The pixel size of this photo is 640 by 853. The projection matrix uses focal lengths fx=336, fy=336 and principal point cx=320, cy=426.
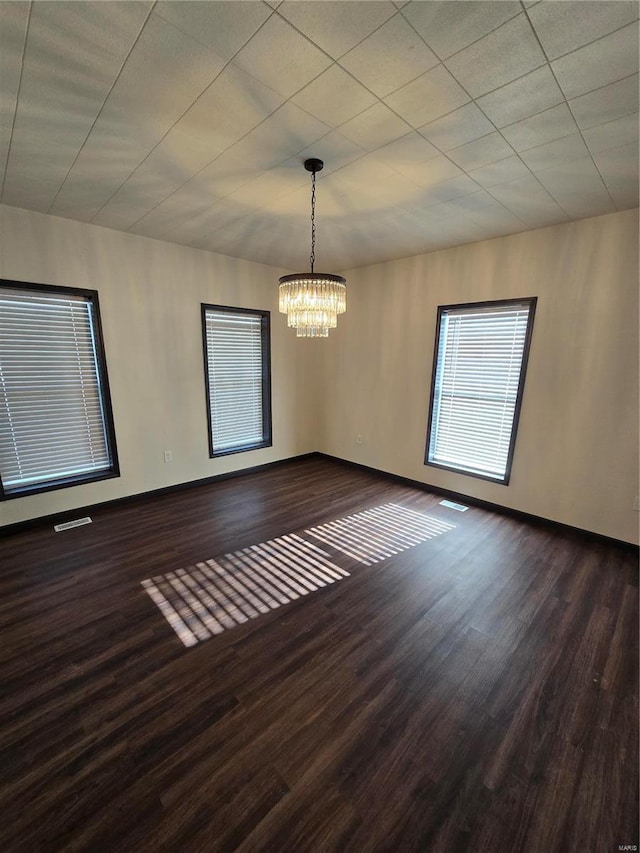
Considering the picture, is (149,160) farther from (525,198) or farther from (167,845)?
A: (167,845)

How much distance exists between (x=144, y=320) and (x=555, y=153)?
3.60 m

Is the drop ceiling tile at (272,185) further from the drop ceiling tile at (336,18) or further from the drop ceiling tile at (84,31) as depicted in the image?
the drop ceiling tile at (84,31)

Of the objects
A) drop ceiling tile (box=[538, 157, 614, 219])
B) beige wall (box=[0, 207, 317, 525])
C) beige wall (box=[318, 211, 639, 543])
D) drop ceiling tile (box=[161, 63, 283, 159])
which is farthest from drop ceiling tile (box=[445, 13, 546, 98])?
beige wall (box=[0, 207, 317, 525])

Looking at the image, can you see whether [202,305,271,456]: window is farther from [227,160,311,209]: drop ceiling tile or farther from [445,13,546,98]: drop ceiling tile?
[445,13,546,98]: drop ceiling tile

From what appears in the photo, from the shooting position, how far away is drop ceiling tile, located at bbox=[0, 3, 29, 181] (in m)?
1.16

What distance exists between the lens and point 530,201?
2.54m

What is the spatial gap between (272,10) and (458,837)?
2.89 metres

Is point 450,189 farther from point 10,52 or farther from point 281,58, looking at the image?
point 10,52

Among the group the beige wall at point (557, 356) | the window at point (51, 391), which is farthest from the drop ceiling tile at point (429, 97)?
the window at point (51, 391)

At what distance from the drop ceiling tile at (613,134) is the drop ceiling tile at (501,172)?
1.11 ft

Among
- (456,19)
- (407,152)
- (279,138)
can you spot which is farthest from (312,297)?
(456,19)

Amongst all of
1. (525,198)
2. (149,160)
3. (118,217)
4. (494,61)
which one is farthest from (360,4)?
(118,217)

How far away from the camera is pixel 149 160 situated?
204 cm

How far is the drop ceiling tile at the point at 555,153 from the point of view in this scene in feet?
5.94
